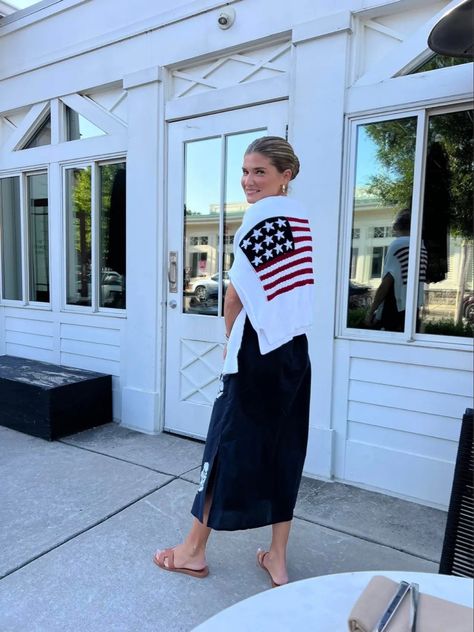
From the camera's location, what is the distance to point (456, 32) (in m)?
1.68

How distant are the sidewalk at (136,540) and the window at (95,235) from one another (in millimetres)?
1264

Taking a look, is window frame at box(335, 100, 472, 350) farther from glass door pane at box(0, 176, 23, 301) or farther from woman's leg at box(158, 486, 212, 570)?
glass door pane at box(0, 176, 23, 301)

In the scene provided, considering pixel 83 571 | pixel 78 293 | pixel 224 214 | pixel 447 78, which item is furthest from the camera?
pixel 78 293

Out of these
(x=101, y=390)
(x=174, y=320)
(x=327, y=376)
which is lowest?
Result: (x=101, y=390)

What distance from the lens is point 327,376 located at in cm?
265

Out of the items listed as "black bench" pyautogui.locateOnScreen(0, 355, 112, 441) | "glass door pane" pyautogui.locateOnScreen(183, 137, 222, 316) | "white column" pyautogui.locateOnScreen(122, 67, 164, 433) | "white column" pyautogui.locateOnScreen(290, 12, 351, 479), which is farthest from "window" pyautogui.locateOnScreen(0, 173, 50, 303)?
"white column" pyautogui.locateOnScreen(290, 12, 351, 479)

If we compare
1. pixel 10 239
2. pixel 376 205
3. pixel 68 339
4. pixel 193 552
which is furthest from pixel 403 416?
pixel 10 239

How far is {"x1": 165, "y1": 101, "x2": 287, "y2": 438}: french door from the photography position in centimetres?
300

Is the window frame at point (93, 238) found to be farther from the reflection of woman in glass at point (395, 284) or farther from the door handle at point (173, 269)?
the reflection of woman in glass at point (395, 284)

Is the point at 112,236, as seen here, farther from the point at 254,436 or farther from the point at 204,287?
the point at 254,436

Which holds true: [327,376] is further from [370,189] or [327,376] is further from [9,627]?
[9,627]

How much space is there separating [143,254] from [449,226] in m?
1.93

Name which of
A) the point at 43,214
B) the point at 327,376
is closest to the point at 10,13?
the point at 43,214

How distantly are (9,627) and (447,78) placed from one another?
282 centimetres
